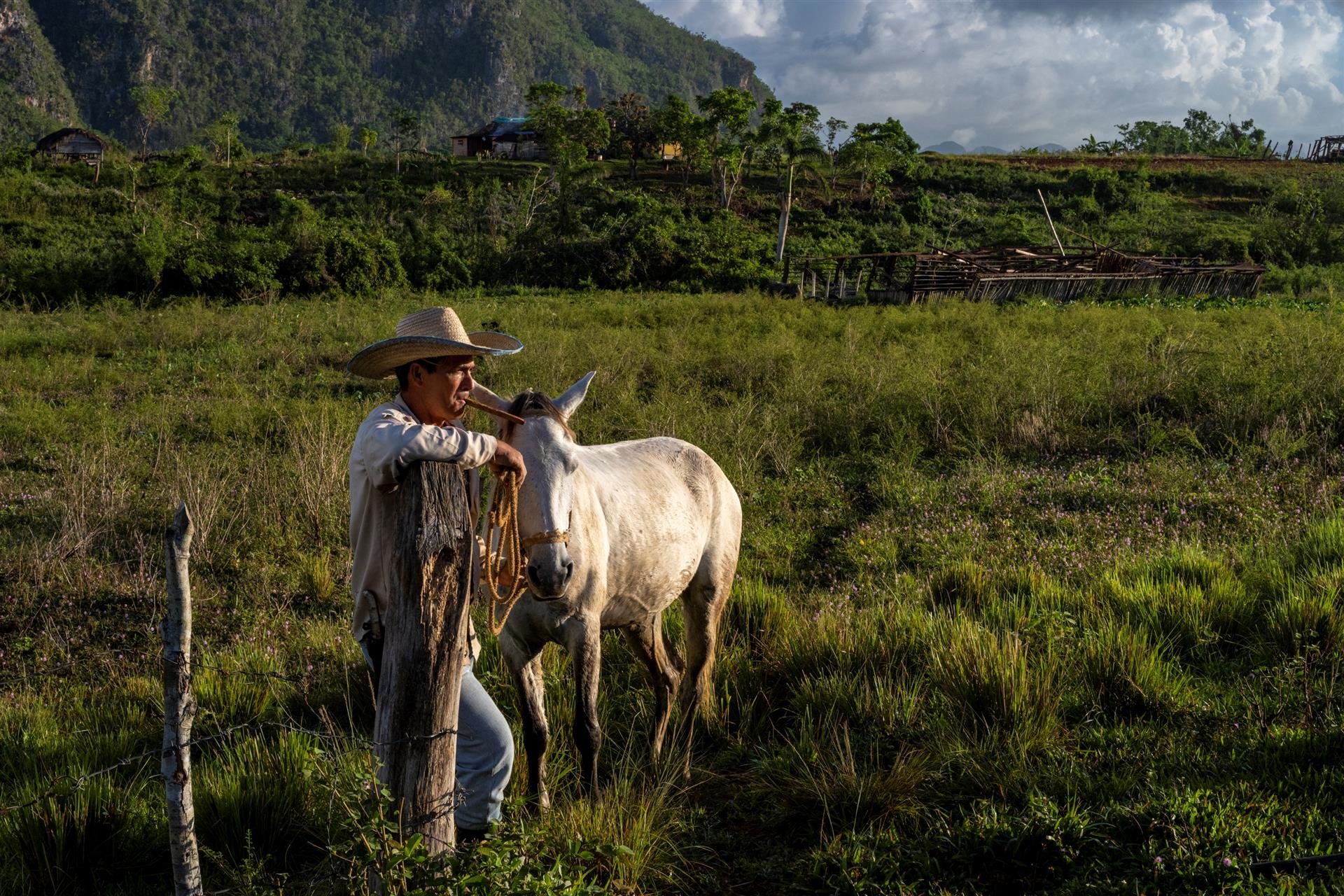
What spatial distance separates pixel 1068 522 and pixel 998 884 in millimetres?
4608

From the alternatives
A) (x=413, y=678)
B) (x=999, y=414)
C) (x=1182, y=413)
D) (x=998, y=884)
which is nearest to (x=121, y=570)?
(x=413, y=678)

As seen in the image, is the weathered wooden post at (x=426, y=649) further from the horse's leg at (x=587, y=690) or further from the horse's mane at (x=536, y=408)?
the horse's leg at (x=587, y=690)

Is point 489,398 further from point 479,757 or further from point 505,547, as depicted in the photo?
point 479,757

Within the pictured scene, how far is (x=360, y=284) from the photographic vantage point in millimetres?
25422

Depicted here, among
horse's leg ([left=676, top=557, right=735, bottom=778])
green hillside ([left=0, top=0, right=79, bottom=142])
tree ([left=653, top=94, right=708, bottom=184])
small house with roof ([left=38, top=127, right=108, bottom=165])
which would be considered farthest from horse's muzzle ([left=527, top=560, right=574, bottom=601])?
green hillside ([left=0, top=0, right=79, bottom=142])

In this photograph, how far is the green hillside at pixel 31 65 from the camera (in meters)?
132

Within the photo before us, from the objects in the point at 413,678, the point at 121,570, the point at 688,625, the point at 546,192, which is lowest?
the point at 121,570

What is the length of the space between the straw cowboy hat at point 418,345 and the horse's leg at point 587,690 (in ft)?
3.75

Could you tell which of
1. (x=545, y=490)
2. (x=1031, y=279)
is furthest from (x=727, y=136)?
(x=545, y=490)

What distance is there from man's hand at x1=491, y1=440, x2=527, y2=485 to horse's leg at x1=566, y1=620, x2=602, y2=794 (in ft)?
2.87

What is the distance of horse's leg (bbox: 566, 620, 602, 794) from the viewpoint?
3.46 metres

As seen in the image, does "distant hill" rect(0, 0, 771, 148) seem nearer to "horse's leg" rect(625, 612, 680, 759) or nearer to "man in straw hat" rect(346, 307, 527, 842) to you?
"horse's leg" rect(625, 612, 680, 759)

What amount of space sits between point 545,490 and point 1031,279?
22.5m

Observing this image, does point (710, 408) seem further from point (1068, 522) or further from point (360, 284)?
point (360, 284)
